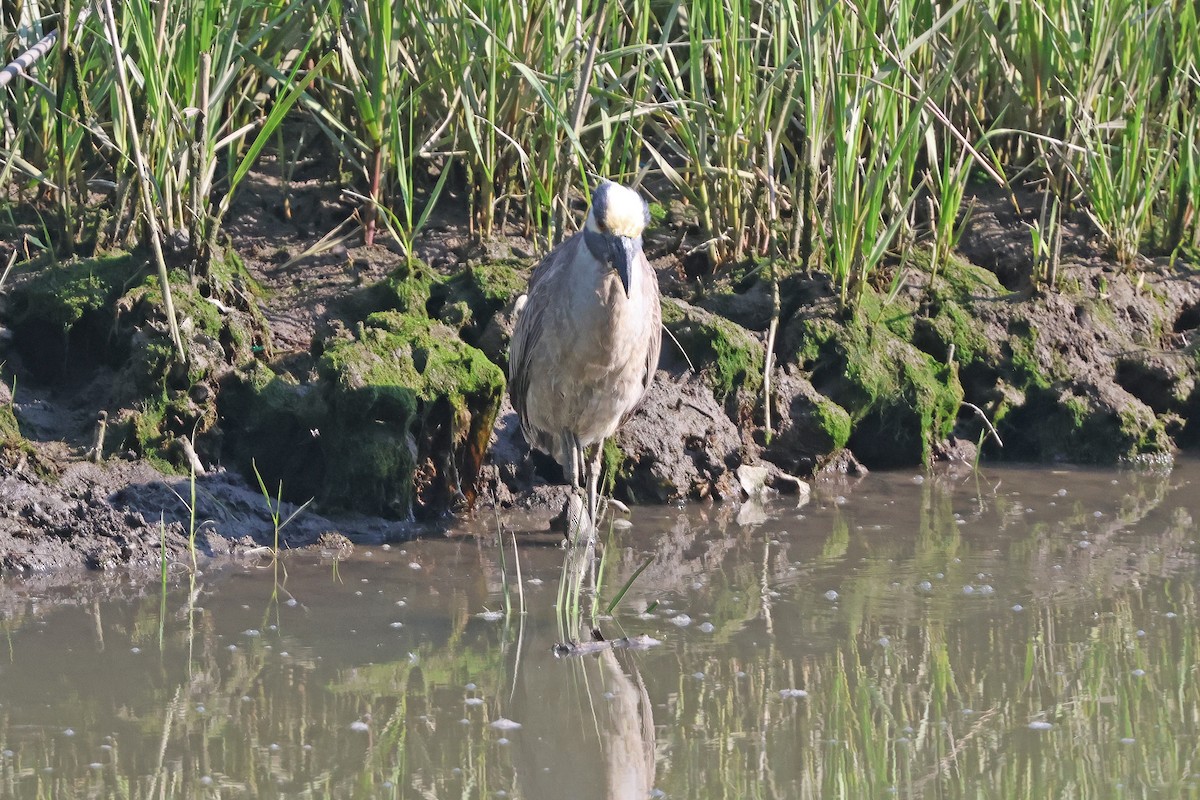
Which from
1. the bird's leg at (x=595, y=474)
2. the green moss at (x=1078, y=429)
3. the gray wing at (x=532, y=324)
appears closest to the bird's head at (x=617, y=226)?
the gray wing at (x=532, y=324)

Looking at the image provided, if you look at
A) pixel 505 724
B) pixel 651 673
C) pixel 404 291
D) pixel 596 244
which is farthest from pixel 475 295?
pixel 505 724

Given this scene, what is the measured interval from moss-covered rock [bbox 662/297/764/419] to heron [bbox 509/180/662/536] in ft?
1.83

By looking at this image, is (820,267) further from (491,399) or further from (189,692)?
(189,692)

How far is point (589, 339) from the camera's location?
5.11 metres

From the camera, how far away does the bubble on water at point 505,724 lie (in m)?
3.32

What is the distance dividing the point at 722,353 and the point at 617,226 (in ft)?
4.39

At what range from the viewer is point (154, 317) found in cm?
528

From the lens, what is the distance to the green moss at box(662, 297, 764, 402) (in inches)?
235

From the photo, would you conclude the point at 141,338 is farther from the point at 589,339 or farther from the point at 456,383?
the point at 589,339

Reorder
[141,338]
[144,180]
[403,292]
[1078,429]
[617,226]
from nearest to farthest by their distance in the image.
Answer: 1. [617,226]
2. [144,180]
3. [141,338]
4. [403,292]
5. [1078,429]

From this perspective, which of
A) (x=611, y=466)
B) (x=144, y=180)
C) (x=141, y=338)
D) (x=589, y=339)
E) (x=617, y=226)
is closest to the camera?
(x=617, y=226)

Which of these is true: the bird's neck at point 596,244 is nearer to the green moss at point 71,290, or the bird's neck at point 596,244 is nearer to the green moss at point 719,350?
the green moss at point 719,350

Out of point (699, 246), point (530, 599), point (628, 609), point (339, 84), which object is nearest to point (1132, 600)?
point (628, 609)

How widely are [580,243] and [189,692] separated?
2155 millimetres
